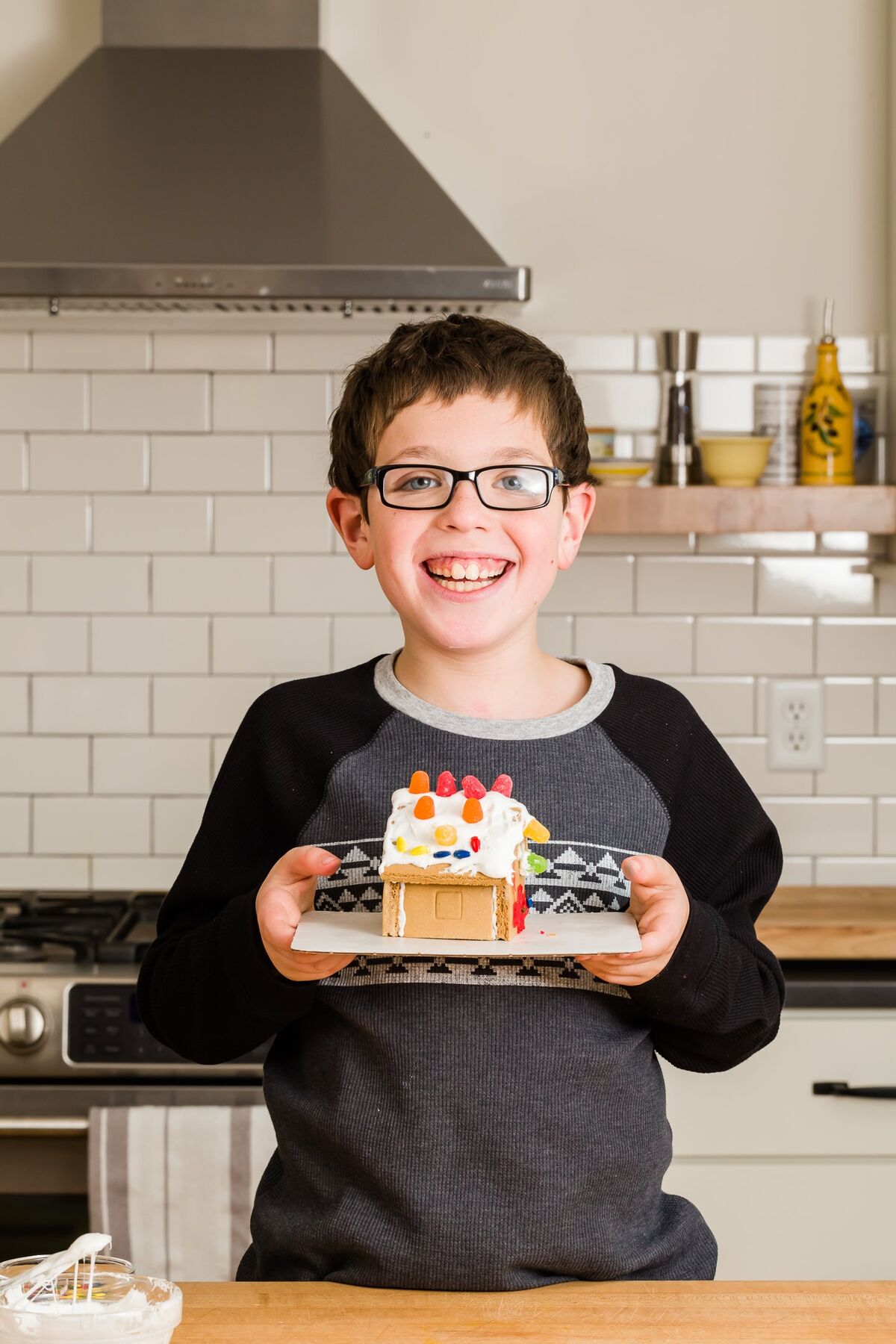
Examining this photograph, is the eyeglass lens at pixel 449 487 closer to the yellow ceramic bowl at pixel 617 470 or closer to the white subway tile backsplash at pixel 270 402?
the yellow ceramic bowl at pixel 617 470

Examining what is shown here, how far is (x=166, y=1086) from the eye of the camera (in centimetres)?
198

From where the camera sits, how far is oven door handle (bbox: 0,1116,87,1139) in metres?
1.97

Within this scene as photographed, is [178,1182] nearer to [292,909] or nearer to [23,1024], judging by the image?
[23,1024]

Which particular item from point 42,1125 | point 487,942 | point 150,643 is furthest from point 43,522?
point 487,942

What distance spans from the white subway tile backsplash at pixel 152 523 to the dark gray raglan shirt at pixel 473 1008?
1341mm

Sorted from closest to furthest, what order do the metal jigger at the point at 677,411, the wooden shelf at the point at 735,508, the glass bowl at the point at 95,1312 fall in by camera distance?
the glass bowl at the point at 95,1312 → the wooden shelf at the point at 735,508 → the metal jigger at the point at 677,411

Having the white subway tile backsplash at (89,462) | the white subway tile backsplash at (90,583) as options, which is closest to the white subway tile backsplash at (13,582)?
the white subway tile backsplash at (90,583)

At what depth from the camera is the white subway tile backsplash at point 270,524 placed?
2.49 m

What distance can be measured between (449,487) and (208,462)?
1.48 m

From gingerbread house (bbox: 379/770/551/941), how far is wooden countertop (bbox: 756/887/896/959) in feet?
3.79

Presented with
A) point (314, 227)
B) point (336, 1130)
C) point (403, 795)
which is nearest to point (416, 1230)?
point (336, 1130)

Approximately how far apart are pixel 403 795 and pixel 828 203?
1.85m

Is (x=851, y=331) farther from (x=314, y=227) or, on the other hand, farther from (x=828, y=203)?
(x=314, y=227)

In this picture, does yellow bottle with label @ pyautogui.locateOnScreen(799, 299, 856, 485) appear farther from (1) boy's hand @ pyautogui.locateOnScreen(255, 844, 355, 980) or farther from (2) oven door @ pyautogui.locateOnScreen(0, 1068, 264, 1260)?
(1) boy's hand @ pyautogui.locateOnScreen(255, 844, 355, 980)
